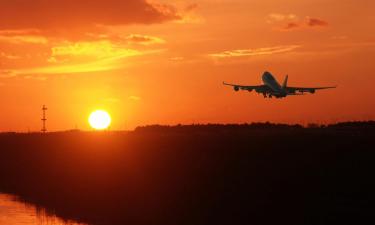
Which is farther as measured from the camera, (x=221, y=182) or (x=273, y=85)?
(x=273, y=85)

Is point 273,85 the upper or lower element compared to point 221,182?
upper

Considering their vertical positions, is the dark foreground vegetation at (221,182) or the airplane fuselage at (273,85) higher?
the airplane fuselage at (273,85)

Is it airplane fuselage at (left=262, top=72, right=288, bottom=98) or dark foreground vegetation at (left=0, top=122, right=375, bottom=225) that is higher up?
airplane fuselage at (left=262, top=72, right=288, bottom=98)

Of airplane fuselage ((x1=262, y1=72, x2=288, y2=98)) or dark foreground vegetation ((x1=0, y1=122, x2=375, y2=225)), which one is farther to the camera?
airplane fuselage ((x1=262, y1=72, x2=288, y2=98))

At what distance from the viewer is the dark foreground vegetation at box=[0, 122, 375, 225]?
188ft

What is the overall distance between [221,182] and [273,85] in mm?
64927

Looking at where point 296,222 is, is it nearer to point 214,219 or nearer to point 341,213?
point 341,213

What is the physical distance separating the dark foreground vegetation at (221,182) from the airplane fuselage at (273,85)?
63.2ft

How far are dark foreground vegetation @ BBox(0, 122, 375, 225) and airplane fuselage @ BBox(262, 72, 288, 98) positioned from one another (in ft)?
63.2

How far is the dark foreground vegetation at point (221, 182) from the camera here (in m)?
57.2

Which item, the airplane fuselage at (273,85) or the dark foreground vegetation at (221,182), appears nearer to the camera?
the dark foreground vegetation at (221,182)

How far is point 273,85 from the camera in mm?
130250

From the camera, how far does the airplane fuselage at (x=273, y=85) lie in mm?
122375

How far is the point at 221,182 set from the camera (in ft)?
221
